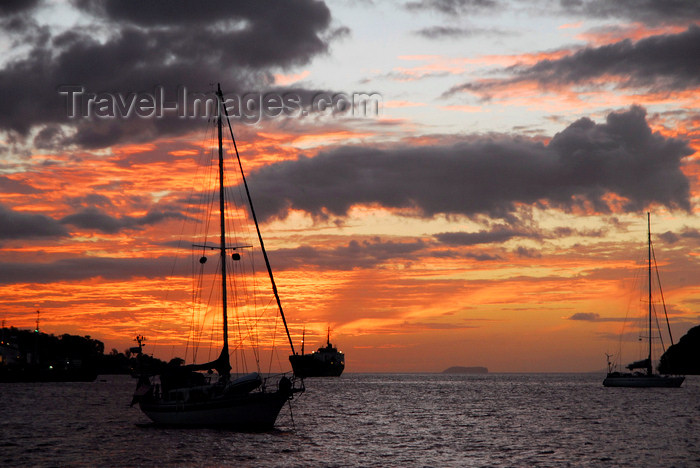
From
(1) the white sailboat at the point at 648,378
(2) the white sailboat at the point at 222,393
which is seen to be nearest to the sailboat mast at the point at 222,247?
(2) the white sailboat at the point at 222,393

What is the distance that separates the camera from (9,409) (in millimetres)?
99062

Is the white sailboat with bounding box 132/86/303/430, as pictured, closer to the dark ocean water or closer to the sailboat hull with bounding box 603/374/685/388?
the dark ocean water

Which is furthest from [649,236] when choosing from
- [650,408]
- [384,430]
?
[384,430]

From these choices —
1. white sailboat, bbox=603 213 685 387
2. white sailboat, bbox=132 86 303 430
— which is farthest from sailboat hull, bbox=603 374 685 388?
white sailboat, bbox=132 86 303 430

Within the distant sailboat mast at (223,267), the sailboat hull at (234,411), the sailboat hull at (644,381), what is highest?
the distant sailboat mast at (223,267)

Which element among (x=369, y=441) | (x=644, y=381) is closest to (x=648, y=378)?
(x=644, y=381)

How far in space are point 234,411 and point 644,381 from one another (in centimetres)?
12040

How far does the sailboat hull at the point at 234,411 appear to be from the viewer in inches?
2301

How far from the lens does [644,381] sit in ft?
507

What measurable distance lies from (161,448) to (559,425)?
4440cm

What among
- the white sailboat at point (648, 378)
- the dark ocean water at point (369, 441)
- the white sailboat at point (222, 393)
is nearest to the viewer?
the dark ocean water at point (369, 441)

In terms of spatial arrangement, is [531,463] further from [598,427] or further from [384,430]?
[598,427]

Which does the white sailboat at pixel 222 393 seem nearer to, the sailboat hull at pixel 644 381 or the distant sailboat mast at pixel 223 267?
the distant sailboat mast at pixel 223 267

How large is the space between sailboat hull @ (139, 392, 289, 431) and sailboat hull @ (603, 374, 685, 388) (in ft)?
379
